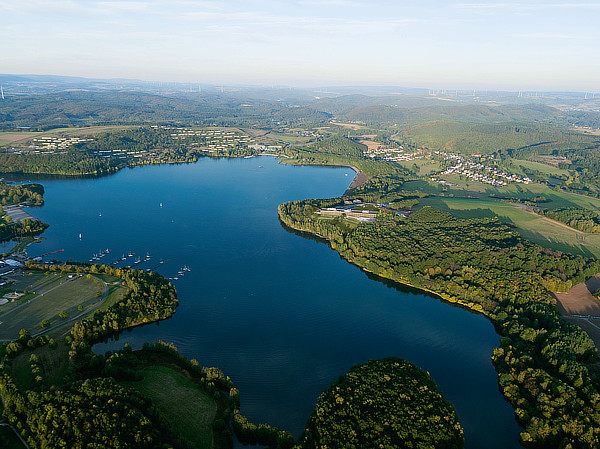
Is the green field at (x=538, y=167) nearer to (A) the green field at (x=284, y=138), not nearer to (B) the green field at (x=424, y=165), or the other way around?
(B) the green field at (x=424, y=165)

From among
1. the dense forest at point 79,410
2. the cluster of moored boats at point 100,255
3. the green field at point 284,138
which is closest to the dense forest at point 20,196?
the cluster of moored boats at point 100,255

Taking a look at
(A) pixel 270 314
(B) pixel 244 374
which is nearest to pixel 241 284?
(A) pixel 270 314

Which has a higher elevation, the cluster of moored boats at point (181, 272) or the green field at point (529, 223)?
the green field at point (529, 223)

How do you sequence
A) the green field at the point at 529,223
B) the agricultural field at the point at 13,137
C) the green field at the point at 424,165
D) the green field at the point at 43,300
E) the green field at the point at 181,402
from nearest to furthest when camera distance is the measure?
1. the green field at the point at 181,402
2. the green field at the point at 43,300
3. the green field at the point at 529,223
4. the green field at the point at 424,165
5. the agricultural field at the point at 13,137

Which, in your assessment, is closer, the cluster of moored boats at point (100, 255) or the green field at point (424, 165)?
the cluster of moored boats at point (100, 255)

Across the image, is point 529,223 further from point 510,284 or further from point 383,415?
point 383,415

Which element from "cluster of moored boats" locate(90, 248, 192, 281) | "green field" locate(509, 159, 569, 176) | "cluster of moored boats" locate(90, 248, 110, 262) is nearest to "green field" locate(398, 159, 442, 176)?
"green field" locate(509, 159, 569, 176)
